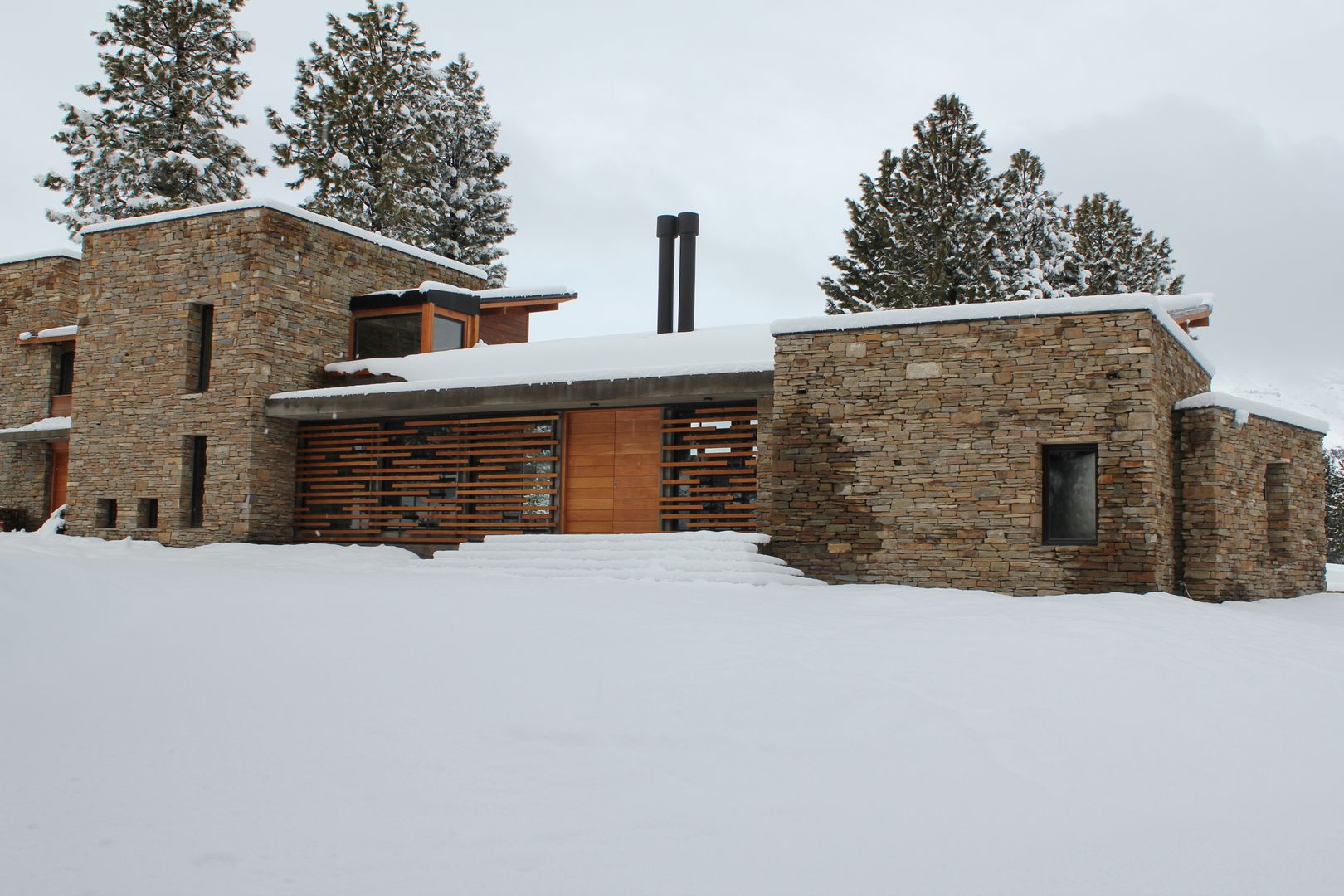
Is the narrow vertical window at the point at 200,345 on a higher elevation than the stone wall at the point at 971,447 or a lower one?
higher

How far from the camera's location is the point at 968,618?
28.6ft

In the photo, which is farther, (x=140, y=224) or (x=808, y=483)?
(x=140, y=224)

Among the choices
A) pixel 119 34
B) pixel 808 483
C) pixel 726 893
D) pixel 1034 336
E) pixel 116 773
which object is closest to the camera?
pixel 726 893

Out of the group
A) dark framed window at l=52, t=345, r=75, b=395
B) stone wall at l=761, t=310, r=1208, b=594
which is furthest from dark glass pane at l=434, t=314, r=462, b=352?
dark framed window at l=52, t=345, r=75, b=395

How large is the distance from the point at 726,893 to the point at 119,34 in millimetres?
27985

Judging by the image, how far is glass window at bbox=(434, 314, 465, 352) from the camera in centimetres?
1777

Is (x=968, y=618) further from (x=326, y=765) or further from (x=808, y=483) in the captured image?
(x=326, y=765)

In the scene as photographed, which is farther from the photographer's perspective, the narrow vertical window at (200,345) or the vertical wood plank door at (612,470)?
the narrow vertical window at (200,345)

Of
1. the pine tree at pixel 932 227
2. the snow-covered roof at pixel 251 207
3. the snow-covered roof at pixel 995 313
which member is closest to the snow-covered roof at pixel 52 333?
the snow-covered roof at pixel 251 207

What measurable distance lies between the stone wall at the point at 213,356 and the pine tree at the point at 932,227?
13526 millimetres

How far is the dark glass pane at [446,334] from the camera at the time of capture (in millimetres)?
17766

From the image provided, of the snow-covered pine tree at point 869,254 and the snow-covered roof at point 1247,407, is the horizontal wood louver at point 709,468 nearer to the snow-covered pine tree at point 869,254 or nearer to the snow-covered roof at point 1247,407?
the snow-covered roof at point 1247,407

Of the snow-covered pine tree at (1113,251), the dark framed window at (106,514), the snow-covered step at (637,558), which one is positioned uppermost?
the snow-covered pine tree at (1113,251)

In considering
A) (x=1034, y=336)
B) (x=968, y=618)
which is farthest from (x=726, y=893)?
(x=1034, y=336)
